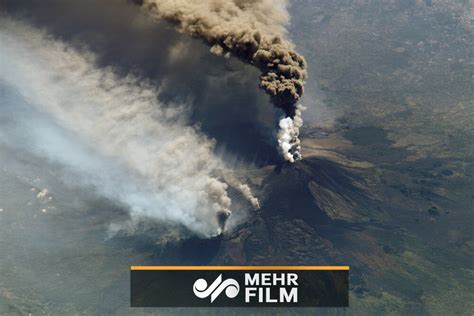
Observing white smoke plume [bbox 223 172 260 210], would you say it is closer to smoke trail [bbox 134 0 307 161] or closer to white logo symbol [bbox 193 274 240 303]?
smoke trail [bbox 134 0 307 161]

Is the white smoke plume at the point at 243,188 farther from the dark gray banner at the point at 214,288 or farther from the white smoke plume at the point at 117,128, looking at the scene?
the dark gray banner at the point at 214,288

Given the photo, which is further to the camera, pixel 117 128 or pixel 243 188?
pixel 243 188

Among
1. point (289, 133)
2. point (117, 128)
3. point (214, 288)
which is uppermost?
point (289, 133)

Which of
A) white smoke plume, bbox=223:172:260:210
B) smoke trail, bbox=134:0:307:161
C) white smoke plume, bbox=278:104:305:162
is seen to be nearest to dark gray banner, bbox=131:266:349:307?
white smoke plume, bbox=223:172:260:210

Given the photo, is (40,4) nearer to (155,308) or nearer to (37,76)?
(37,76)

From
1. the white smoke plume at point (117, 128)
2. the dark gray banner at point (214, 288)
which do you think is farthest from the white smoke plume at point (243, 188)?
the dark gray banner at point (214, 288)

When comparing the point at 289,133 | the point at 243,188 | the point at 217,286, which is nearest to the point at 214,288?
the point at 217,286

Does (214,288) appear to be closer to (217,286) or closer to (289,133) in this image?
(217,286)
